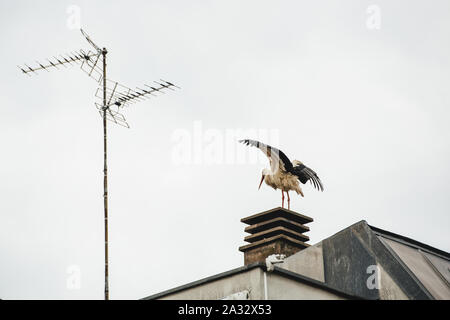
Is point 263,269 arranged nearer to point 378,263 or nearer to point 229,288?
point 229,288

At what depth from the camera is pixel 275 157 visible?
22500 mm

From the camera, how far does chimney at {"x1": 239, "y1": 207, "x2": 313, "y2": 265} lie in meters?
21.7

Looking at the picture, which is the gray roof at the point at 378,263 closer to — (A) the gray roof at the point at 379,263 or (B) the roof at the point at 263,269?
(A) the gray roof at the point at 379,263

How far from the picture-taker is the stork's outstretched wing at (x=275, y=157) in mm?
21650

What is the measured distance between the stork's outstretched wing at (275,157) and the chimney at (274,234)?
125 cm

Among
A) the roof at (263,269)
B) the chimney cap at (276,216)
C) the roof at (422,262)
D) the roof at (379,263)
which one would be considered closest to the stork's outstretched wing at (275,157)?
the chimney cap at (276,216)

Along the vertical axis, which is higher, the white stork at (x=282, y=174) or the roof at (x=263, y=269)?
the white stork at (x=282, y=174)

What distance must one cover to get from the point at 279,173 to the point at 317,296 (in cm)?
609

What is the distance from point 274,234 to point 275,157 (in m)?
2.21

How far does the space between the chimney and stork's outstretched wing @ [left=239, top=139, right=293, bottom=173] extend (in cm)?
125

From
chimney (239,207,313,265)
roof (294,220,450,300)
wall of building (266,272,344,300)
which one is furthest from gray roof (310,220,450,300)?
wall of building (266,272,344,300)

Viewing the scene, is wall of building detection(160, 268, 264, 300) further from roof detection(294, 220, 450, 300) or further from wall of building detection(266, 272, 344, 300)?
roof detection(294, 220, 450, 300)

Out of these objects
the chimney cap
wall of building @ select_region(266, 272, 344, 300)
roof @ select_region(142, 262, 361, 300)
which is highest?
the chimney cap

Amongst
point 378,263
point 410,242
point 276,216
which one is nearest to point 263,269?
point 378,263
